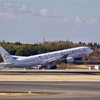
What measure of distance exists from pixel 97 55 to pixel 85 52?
157ft

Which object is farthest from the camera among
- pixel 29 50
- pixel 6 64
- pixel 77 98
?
pixel 29 50

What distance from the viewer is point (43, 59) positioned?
109938mm

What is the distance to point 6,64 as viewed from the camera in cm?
10381

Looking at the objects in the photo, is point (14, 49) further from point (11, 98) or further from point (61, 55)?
point (11, 98)

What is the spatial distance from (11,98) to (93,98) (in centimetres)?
648

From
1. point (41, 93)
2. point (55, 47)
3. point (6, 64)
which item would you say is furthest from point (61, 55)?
point (41, 93)

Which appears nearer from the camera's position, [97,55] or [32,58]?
[32,58]

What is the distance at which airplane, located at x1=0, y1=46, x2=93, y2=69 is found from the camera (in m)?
105

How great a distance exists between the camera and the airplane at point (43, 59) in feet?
343

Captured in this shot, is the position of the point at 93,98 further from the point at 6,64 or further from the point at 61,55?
the point at 61,55

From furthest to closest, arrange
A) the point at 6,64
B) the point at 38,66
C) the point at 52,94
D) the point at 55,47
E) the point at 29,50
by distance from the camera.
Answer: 1. the point at 55,47
2. the point at 29,50
3. the point at 38,66
4. the point at 6,64
5. the point at 52,94

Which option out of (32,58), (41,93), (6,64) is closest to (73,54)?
(32,58)

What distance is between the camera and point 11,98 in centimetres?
3544

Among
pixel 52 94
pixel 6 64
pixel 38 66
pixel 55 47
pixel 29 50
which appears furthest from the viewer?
pixel 55 47
